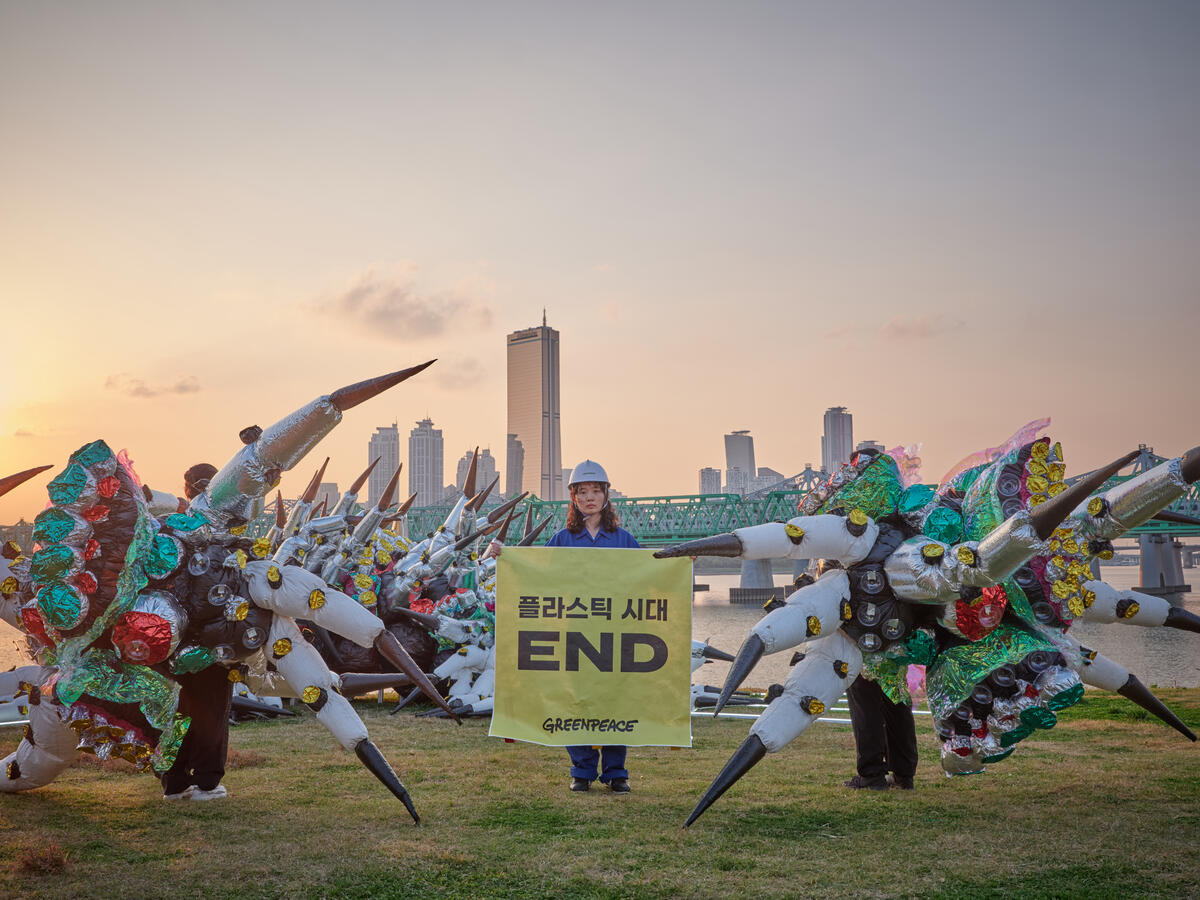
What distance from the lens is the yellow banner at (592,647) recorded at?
6.42 meters

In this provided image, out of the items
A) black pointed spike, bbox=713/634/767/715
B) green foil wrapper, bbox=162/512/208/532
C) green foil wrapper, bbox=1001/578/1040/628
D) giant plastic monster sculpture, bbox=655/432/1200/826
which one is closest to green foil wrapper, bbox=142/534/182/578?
green foil wrapper, bbox=162/512/208/532

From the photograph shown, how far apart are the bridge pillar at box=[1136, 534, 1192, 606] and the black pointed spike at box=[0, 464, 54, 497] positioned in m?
53.9

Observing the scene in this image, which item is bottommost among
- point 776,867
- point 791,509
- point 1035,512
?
point 776,867

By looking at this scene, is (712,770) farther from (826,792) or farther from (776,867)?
(776,867)

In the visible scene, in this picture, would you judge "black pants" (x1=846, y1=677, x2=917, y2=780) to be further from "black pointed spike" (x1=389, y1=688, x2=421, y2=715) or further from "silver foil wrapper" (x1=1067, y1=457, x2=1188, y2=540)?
"black pointed spike" (x1=389, y1=688, x2=421, y2=715)

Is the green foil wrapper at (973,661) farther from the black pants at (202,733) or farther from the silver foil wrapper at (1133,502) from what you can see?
the black pants at (202,733)

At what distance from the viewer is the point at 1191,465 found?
5121 millimetres

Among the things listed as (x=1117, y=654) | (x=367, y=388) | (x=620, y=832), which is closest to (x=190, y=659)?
(x=367, y=388)

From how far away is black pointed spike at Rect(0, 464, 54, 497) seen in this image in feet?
21.1

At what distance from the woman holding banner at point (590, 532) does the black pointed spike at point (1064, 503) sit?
2.71 metres

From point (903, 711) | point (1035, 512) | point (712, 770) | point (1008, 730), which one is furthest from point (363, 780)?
point (1035, 512)

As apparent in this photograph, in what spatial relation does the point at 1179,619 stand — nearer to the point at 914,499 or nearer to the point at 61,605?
the point at 914,499

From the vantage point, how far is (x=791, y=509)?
5888 cm

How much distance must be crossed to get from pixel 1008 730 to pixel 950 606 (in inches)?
30.3
